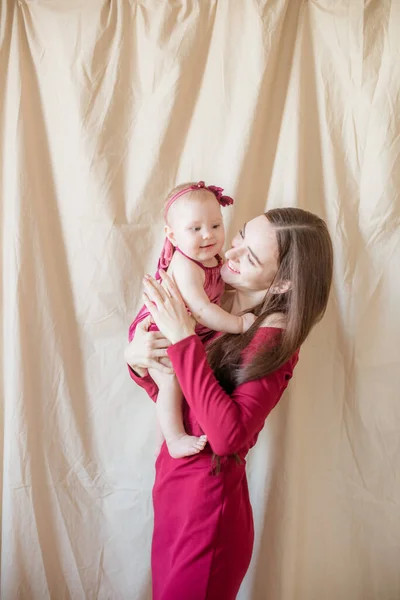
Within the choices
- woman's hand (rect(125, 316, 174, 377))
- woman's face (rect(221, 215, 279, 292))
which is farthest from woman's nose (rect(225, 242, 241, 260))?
woman's hand (rect(125, 316, 174, 377))

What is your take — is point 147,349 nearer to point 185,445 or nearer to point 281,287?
point 185,445

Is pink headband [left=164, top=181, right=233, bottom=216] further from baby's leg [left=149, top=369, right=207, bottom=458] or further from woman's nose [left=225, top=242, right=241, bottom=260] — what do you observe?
baby's leg [left=149, top=369, right=207, bottom=458]

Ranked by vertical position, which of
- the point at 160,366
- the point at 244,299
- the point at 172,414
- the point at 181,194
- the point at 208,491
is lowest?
the point at 208,491

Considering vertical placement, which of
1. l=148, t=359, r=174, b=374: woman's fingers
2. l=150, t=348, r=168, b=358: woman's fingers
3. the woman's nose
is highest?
the woman's nose

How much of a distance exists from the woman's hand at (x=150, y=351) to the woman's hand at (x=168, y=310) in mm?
63

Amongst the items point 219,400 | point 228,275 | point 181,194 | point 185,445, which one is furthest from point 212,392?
point 181,194

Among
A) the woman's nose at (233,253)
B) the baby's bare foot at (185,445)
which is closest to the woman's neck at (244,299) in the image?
the woman's nose at (233,253)

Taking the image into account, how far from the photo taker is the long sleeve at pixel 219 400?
1.07 m

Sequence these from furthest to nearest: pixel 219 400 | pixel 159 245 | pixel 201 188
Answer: pixel 159 245 → pixel 201 188 → pixel 219 400

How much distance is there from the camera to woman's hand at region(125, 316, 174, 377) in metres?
1.21

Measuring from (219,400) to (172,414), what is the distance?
0.62 ft

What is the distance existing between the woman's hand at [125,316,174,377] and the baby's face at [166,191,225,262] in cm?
21

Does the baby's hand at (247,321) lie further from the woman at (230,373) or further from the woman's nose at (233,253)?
the woman's nose at (233,253)

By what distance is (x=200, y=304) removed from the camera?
3.84ft
